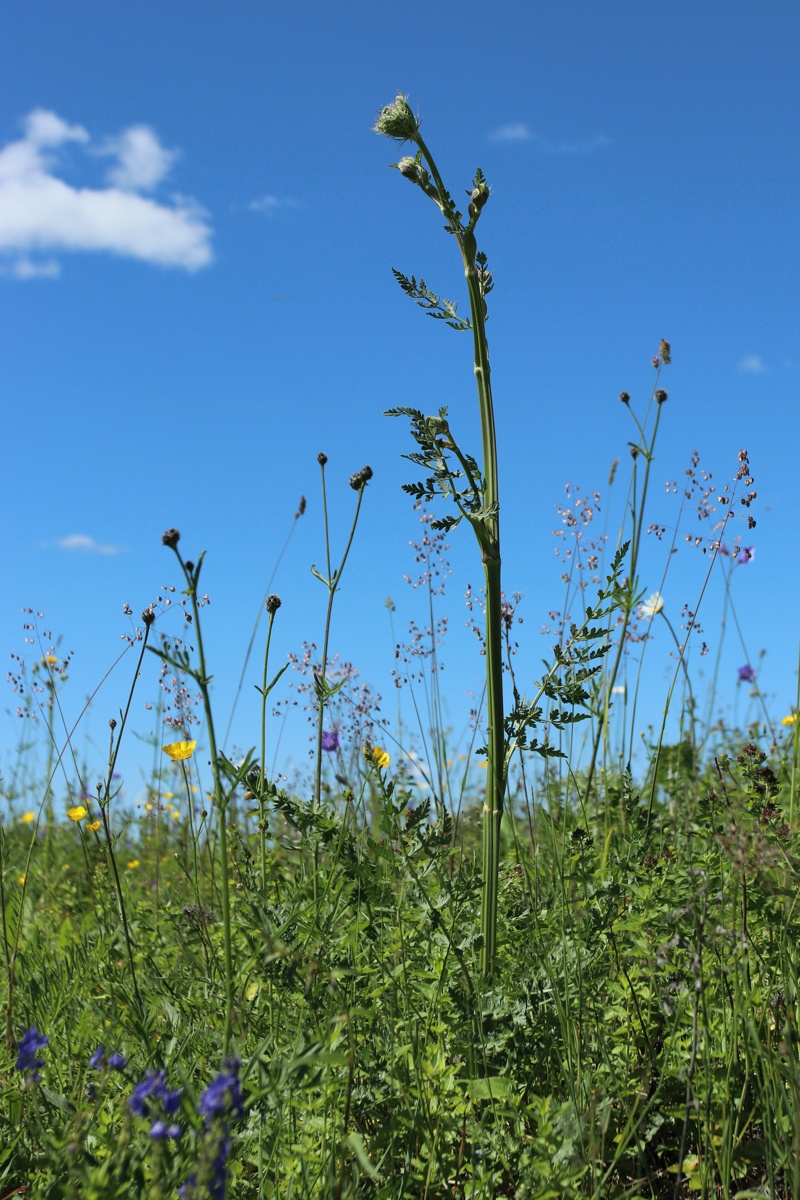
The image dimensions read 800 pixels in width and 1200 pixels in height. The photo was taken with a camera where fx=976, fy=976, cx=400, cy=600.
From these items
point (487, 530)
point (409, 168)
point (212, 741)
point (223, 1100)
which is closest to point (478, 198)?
point (409, 168)

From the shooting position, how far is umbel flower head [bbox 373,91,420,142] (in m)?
2.43

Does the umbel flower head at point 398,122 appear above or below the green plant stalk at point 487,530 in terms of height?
above

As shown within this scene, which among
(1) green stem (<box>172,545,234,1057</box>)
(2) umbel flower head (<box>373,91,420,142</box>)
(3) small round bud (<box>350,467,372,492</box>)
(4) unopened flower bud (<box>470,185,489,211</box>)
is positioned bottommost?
(1) green stem (<box>172,545,234,1057</box>)

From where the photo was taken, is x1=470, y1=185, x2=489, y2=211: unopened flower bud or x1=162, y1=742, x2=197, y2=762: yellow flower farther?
x1=162, y1=742, x2=197, y2=762: yellow flower

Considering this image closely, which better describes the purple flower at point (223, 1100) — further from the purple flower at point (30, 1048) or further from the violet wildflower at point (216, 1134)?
the purple flower at point (30, 1048)

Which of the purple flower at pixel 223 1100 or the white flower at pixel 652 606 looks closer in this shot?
the purple flower at pixel 223 1100

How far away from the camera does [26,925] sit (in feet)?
13.5

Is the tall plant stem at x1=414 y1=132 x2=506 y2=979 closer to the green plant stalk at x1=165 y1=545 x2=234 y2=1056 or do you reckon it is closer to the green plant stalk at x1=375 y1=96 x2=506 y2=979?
the green plant stalk at x1=375 y1=96 x2=506 y2=979

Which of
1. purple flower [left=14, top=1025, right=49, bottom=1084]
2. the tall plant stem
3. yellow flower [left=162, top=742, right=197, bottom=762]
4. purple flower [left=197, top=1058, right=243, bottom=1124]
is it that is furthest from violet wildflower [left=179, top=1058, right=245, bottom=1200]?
yellow flower [left=162, top=742, right=197, bottom=762]

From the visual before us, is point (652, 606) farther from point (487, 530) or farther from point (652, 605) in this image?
point (487, 530)

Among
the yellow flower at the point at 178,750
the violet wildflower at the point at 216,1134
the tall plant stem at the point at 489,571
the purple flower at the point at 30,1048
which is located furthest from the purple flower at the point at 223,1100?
the yellow flower at the point at 178,750

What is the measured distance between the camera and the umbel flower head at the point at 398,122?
243cm

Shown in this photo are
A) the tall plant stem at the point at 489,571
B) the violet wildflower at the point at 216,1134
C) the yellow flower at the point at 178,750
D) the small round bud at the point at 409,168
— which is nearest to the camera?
the violet wildflower at the point at 216,1134

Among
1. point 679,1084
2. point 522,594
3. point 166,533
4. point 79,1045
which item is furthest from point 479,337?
point 79,1045
